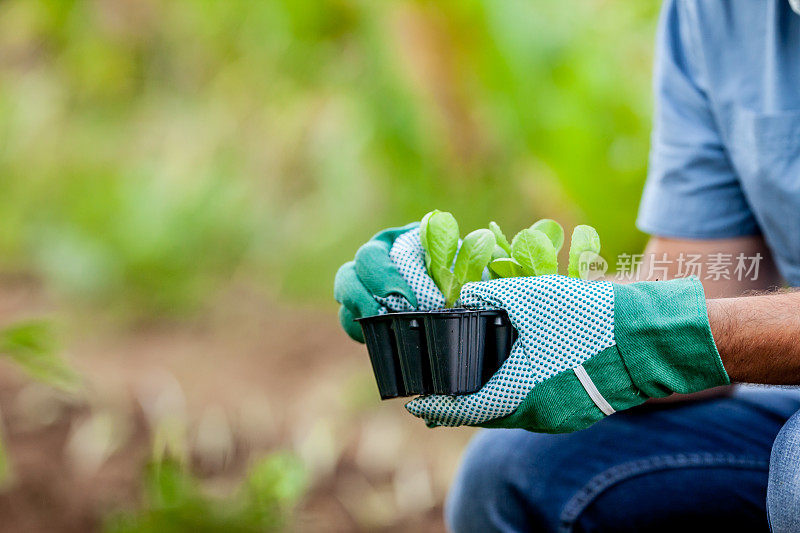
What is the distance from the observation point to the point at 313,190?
97.3 inches

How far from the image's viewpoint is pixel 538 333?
71cm

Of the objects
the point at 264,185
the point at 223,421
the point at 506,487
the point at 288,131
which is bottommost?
the point at 223,421

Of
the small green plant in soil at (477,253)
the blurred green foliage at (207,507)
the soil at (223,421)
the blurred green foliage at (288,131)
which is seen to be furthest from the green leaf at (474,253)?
the blurred green foliage at (288,131)

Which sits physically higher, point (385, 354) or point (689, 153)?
point (689, 153)

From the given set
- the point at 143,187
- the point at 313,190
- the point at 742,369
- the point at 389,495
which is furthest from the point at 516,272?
the point at 143,187

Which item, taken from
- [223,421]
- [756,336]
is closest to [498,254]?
[756,336]

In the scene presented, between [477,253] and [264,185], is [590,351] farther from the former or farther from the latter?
[264,185]

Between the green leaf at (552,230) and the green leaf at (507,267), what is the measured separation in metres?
0.06

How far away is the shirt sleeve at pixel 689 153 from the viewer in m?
1.19

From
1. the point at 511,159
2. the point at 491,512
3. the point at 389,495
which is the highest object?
the point at 511,159

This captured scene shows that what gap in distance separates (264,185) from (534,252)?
1852mm

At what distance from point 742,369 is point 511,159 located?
150cm

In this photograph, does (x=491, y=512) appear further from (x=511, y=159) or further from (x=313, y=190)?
(x=313, y=190)

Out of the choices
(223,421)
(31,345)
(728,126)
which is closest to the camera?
(31,345)
